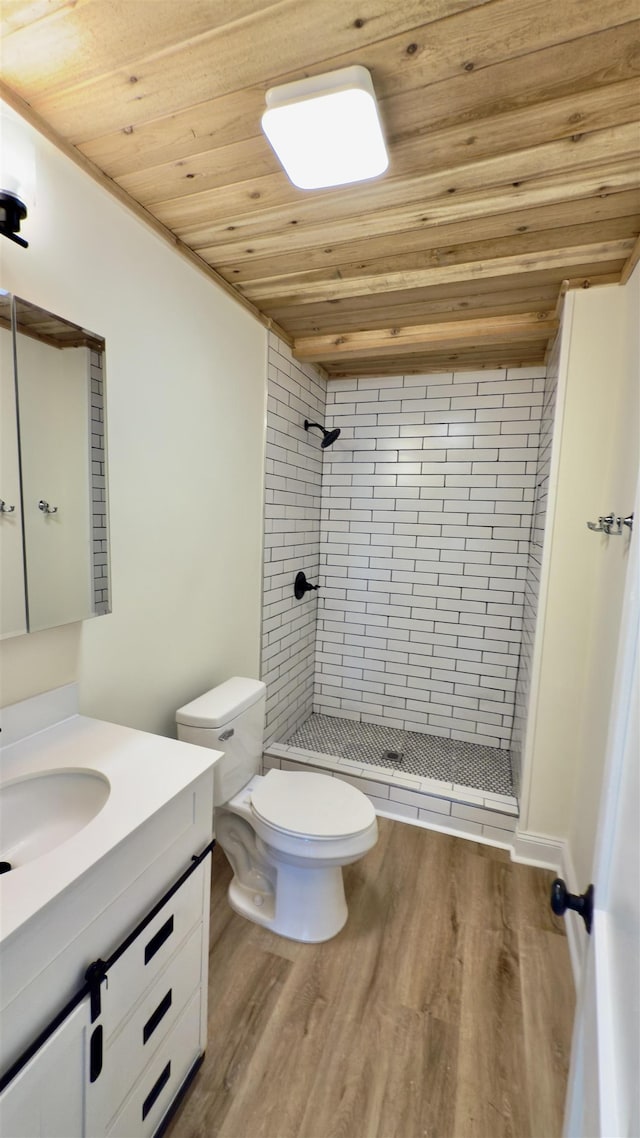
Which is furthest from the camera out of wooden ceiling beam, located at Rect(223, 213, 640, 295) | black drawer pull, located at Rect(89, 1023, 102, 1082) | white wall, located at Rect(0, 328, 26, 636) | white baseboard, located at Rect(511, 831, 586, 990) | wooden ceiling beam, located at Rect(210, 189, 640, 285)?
white baseboard, located at Rect(511, 831, 586, 990)

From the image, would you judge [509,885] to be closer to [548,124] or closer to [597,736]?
[597,736]

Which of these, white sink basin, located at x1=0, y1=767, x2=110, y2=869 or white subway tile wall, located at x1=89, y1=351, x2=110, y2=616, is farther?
white subway tile wall, located at x1=89, y1=351, x2=110, y2=616

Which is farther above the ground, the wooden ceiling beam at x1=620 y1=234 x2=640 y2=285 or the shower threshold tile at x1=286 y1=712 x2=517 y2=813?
the wooden ceiling beam at x1=620 y1=234 x2=640 y2=285

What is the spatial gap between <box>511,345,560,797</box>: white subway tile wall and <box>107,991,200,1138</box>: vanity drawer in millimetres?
1542

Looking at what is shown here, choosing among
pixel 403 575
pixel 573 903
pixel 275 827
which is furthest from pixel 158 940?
pixel 403 575

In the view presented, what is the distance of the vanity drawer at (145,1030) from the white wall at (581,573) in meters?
1.26

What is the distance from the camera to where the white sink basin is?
0.97m

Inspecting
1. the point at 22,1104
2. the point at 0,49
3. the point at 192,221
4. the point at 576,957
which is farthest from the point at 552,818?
the point at 0,49

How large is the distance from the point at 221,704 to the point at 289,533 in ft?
3.76

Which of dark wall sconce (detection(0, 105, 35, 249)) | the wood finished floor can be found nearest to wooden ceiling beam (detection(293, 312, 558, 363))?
dark wall sconce (detection(0, 105, 35, 249))

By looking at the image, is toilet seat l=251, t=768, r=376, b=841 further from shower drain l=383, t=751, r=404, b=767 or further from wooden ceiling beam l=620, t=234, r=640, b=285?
wooden ceiling beam l=620, t=234, r=640, b=285

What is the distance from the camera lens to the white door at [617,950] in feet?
1.47

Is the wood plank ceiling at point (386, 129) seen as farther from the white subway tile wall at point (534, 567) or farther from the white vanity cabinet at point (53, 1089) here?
the white vanity cabinet at point (53, 1089)

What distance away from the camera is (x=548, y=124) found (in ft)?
3.48
